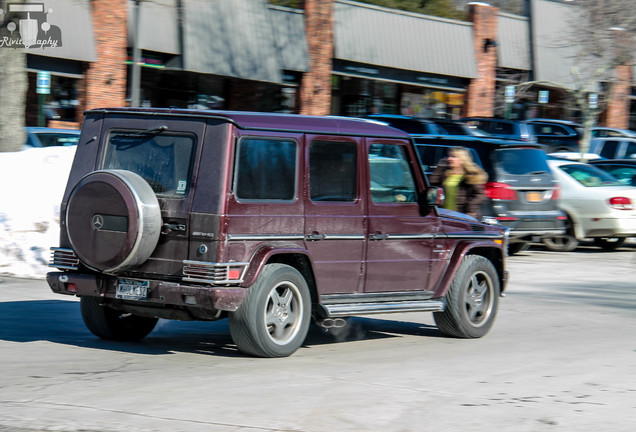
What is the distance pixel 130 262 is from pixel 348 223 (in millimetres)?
1873

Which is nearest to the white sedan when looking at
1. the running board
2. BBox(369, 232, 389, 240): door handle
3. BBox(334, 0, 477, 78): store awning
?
the running board

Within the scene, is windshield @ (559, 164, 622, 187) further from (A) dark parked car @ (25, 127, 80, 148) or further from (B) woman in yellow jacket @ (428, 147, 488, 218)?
(A) dark parked car @ (25, 127, 80, 148)

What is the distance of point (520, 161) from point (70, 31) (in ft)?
43.8

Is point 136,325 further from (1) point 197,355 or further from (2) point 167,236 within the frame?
(2) point 167,236

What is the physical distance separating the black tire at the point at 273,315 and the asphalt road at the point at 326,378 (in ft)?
0.53

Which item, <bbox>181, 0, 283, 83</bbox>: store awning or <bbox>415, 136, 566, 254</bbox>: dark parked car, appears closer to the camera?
<bbox>415, 136, 566, 254</bbox>: dark parked car

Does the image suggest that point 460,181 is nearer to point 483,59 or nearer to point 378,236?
point 378,236

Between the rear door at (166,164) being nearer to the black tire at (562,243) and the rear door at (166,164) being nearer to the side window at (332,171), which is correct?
the side window at (332,171)

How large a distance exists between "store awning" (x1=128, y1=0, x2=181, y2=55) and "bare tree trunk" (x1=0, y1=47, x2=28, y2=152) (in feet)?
35.0

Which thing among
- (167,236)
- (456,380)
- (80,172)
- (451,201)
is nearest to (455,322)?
(456,380)

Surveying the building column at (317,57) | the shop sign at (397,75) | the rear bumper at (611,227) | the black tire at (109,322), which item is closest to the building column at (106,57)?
the building column at (317,57)

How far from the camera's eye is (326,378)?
6.79 meters

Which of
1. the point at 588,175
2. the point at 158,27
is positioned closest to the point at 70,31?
the point at 158,27

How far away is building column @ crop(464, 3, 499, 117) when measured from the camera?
3478 centimetres
